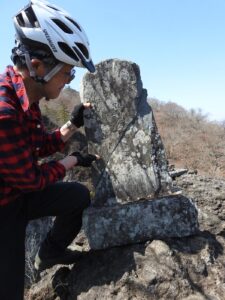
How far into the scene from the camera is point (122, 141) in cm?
409

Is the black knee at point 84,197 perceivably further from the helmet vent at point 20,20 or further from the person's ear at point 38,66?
the helmet vent at point 20,20

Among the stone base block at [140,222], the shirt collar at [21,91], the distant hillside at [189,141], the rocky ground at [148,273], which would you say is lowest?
the rocky ground at [148,273]

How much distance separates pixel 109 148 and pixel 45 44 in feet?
4.66

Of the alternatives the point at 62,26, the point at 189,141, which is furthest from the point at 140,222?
the point at 189,141

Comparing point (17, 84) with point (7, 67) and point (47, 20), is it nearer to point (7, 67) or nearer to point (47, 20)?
point (7, 67)

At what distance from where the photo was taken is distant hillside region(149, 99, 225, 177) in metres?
12.5

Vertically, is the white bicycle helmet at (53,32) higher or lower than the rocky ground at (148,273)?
higher

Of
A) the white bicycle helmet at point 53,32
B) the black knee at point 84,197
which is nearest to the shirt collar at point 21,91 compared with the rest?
the white bicycle helmet at point 53,32

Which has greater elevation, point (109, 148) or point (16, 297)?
point (109, 148)

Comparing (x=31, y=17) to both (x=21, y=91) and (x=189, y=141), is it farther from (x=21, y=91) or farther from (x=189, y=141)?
(x=189, y=141)

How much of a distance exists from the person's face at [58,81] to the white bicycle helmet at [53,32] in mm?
58

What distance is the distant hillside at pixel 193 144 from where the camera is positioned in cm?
1249

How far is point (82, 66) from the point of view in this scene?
10.2 ft

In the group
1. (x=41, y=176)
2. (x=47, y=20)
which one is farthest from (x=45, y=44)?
(x=41, y=176)
